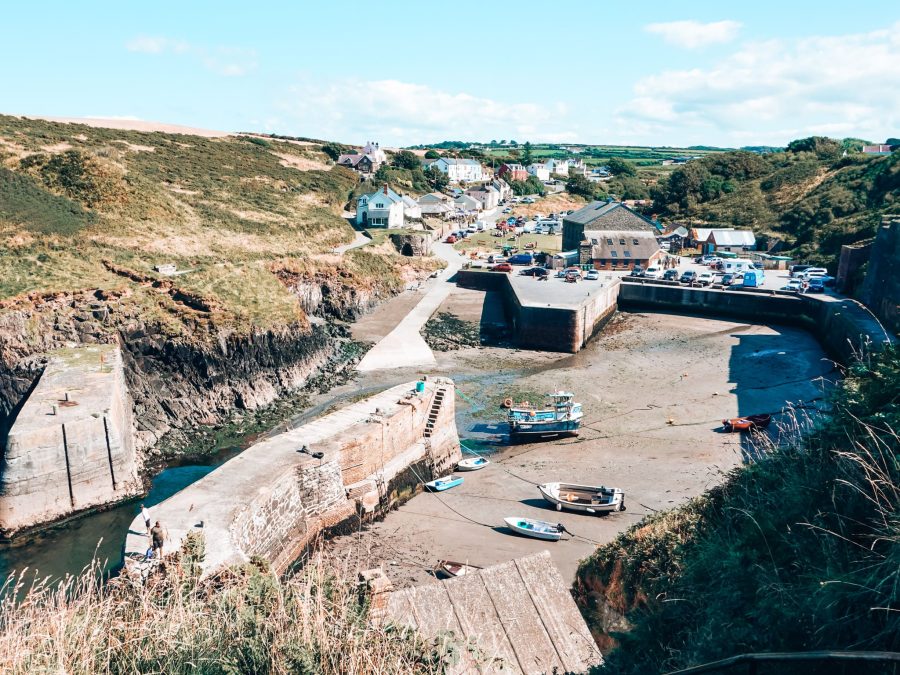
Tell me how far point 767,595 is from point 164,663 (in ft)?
22.1

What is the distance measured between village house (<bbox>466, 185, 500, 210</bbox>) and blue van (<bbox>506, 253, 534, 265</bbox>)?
39.5 m

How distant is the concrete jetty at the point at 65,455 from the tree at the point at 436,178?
81039 mm

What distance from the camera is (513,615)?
11.4m

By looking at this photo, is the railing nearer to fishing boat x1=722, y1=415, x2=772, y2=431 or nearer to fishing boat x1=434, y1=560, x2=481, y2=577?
fishing boat x1=434, y1=560, x2=481, y2=577

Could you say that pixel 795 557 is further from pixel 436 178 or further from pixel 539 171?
pixel 539 171

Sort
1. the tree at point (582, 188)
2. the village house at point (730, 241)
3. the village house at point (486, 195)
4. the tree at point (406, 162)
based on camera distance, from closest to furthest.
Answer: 1. the village house at point (730, 241)
2. the village house at point (486, 195)
3. the tree at point (406, 162)
4. the tree at point (582, 188)

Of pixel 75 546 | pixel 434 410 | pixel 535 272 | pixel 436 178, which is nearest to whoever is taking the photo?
pixel 75 546

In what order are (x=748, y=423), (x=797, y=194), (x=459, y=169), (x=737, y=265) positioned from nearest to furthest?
1. (x=748, y=423)
2. (x=737, y=265)
3. (x=797, y=194)
4. (x=459, y=169)

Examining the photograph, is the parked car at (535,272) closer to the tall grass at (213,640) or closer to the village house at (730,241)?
the village house at (730,241)

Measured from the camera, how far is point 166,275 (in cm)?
3712

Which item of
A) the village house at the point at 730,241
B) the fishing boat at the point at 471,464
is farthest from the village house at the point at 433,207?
the fishing boat at the point at 471,464

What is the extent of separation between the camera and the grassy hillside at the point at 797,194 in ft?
190

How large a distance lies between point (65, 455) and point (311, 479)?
8.24 metres

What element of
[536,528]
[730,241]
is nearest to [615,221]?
[730,241]
